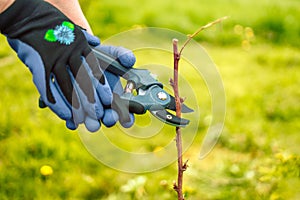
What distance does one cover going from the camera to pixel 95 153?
10.0 ft

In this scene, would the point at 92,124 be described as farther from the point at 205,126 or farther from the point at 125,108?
the point at 205,126

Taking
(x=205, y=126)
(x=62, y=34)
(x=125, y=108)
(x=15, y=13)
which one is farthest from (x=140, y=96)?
(x=205, y=126)

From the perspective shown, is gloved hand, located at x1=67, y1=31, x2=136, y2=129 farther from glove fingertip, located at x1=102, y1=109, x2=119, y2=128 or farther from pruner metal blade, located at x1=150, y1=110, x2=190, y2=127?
pruner metal blade, located at x1=150, y1=110, x2=190, y2=127

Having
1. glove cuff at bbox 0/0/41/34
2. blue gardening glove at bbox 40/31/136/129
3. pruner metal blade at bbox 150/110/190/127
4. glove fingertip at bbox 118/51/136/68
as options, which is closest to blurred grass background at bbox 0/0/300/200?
pruner metal blade at bbox 150/110/190/127

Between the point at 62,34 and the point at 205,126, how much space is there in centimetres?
192

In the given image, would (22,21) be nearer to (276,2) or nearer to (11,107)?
(11,107)

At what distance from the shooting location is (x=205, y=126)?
3643 mm

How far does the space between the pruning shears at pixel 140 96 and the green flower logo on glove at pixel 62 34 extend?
11 cm

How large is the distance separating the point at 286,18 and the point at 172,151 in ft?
8.62

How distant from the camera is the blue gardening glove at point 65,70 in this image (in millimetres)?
1855

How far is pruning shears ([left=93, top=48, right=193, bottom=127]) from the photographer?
1.88 meters

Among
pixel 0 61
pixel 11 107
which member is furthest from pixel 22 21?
pixel 0 61

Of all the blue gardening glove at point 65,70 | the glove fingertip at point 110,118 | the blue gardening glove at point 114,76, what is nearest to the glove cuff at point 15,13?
the blue gardening glove at point 65,70

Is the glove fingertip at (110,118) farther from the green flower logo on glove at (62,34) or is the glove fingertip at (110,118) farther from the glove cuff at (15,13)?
the glove cuff at (15,13)
